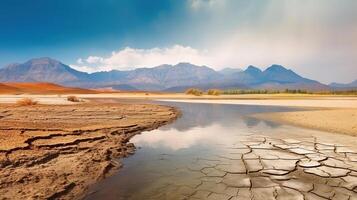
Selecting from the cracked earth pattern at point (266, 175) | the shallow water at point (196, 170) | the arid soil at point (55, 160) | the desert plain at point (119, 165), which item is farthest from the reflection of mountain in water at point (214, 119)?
the cracked earth pattern at point (266, 175)

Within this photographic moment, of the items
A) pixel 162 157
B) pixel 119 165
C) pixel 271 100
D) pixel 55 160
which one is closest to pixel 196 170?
pixel 162 157

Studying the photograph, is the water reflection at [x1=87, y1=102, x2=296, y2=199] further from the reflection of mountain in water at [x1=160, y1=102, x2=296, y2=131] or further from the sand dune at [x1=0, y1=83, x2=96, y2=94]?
the sand dune at [x1=0, y1=83, x2=96, y2=94]

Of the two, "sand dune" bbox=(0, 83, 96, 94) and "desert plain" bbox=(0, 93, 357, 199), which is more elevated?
"sand dune" bbox=(0, 83, 96, 94)

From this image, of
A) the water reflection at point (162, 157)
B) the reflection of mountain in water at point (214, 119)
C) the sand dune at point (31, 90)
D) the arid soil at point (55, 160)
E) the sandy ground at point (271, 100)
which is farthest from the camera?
the sand dune at point (31, 90)

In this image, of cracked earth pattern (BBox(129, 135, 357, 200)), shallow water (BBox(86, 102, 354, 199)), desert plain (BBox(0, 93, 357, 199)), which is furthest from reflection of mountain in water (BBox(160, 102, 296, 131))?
cracked earth pattern (BBox(129, 135, 357, 200))

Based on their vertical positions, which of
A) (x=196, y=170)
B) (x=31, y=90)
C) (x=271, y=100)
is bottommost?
(x=196, y=170)

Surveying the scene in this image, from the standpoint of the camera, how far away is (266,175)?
21.4 ft

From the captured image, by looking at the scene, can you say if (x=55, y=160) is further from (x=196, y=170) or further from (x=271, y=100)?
(x=271, y=100)

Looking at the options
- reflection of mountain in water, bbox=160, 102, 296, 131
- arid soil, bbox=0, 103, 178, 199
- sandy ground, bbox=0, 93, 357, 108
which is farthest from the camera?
sandy ground, bbox=0, 93, 357, 108

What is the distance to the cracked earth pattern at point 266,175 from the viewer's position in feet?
17.9

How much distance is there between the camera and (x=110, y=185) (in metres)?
5.95

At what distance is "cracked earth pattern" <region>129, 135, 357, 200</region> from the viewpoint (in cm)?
545

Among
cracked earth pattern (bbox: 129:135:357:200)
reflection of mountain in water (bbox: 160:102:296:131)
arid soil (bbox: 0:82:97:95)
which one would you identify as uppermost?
arid soil (bbox: 0:82:97:95)

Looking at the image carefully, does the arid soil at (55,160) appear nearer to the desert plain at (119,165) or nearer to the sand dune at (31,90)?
the desert plain at (119,165)
